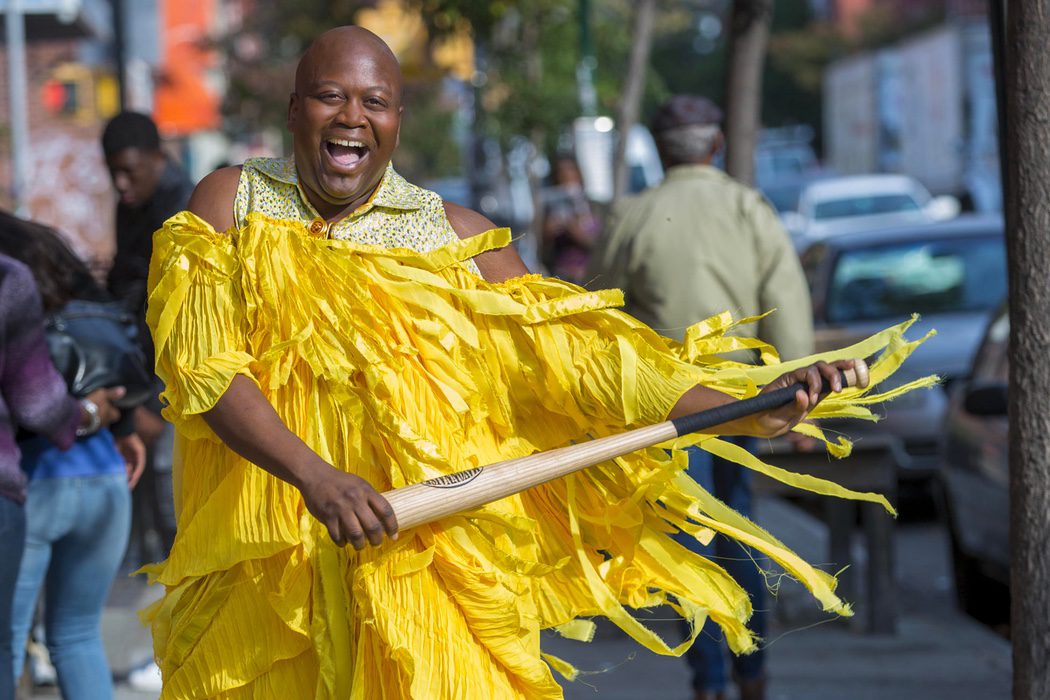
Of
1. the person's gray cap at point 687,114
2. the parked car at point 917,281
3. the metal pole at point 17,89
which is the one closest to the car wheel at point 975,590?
the parked car at point 917,281

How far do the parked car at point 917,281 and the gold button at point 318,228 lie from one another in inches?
283

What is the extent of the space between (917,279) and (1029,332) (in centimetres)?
699

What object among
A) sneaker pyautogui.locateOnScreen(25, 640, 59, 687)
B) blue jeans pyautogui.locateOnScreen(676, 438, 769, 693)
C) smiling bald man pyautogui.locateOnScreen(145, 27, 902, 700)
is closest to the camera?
smiling bald man pyautogui.locateOnScreen(145, 27, 902, 700)

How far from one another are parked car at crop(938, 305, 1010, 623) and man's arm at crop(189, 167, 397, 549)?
15.0 feet

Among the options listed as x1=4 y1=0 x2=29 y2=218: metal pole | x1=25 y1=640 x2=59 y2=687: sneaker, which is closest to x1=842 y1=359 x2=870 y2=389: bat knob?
x1=25 y1=640 x2=59 y2=687: sneaker

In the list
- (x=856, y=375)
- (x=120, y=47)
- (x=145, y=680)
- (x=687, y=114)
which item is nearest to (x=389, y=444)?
(x=856, y=375)

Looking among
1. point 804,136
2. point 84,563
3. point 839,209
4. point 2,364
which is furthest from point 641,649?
point 804,136

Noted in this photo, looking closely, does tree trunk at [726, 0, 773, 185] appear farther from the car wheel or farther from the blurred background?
the car wheel

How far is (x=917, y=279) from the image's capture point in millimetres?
10781

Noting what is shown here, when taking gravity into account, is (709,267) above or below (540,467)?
above

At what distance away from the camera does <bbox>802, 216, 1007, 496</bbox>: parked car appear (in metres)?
10.3

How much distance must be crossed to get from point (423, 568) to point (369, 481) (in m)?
0.20

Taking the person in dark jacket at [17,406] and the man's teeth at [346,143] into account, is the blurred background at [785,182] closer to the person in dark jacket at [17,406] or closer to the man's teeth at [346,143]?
the person in dark jacket at [17,406]

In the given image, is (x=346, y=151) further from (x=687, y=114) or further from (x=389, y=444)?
(x=687, y=114)
